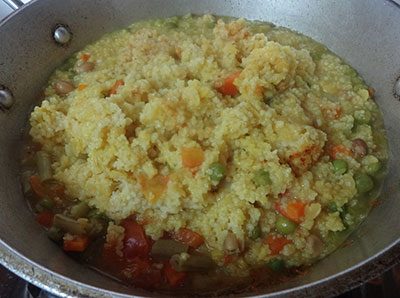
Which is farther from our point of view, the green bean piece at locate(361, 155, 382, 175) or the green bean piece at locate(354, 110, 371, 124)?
the green bean piece at locate(354, 110, 371, 124)

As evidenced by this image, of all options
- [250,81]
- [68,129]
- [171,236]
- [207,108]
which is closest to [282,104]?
[250,81]

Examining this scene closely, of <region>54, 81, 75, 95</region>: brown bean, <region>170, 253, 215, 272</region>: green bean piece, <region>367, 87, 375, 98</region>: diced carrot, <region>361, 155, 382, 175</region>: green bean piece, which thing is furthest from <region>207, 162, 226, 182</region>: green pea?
<region>367, 87, 375, 98</region>: diced carrot

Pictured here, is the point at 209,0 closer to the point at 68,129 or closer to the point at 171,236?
the point at 68,129

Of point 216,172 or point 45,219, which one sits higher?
point 216,172

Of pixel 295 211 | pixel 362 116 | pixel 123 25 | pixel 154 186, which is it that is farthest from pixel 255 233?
pixel 123 25

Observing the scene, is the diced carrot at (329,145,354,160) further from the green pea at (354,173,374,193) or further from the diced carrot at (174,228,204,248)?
the diced carrot at (174,228,204,248)

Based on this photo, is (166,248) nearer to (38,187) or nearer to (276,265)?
(276,265)
